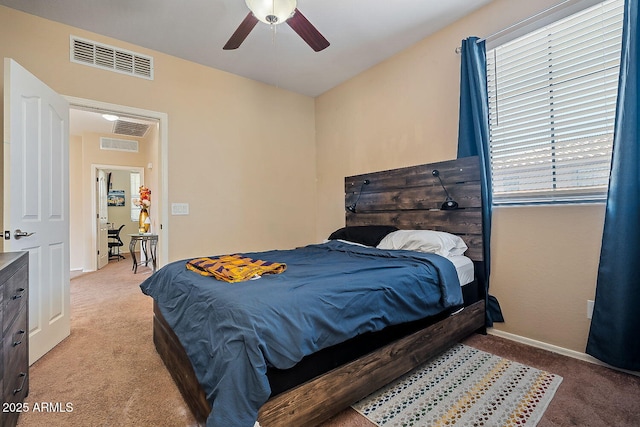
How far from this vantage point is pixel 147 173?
6.20 metres

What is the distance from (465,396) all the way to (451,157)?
199 centimetres

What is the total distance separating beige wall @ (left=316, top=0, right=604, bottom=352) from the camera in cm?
214

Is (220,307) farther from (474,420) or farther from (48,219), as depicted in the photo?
(48,219)

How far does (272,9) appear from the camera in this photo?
6.55 feet

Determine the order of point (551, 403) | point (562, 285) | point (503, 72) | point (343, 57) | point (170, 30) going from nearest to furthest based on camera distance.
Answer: point (551, 403), point (562, 285), point (503, 72), point (170, 30), point (343, 57)

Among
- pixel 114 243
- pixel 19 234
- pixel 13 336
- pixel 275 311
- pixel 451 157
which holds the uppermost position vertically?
pixel 451 157

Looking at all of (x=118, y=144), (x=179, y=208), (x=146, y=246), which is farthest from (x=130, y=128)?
(x=179, y=208)

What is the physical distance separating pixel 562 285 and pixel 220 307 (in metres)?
2.37

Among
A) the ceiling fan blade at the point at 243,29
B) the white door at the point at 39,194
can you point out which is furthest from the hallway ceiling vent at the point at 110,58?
the ceiling fan blade at the point at 243,29

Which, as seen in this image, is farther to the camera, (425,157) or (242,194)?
(242,194)

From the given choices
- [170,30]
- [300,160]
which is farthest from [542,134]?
[170,30]

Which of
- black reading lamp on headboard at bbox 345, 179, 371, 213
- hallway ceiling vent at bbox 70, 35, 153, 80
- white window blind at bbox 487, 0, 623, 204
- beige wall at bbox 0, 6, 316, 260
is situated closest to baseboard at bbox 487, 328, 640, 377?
white window blind at bbox 487, 0, 623, 204

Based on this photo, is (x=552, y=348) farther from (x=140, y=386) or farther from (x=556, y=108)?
(x=140, y=386)

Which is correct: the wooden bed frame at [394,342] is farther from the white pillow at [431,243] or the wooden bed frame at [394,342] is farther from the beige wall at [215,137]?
A: the beige wall at [215,137]
